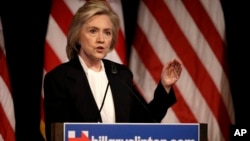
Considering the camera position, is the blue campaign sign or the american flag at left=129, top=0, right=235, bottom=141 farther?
the american flag at left=129, top=0, right=235, bottom=141

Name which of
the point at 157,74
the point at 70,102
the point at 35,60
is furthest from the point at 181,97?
the point at 70,102

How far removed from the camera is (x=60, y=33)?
2.89 metres

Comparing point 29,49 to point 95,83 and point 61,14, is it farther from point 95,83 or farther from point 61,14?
point 95,83

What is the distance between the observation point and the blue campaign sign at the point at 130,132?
1.53 m

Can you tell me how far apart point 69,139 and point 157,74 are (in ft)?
4.93

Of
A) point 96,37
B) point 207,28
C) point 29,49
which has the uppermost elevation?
point 207,28

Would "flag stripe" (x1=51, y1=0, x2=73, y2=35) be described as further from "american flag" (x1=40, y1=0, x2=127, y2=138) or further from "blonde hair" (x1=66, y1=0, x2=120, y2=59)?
"blonde hair" (x1=66, y1=0, x2=120, y2=59)

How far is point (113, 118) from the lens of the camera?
184 centimetres

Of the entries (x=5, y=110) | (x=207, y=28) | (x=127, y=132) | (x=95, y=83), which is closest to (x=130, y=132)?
(x=127, y=132)

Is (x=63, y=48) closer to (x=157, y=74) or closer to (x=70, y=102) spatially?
(x=157, y=74)

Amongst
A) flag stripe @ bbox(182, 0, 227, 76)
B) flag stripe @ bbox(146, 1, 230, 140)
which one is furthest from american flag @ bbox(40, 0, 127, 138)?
flag stripe @ bbox(182, 0, 227, 76)

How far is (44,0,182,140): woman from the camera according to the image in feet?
5.90

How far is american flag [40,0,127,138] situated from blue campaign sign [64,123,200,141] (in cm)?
135

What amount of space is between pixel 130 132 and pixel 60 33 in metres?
1.42
